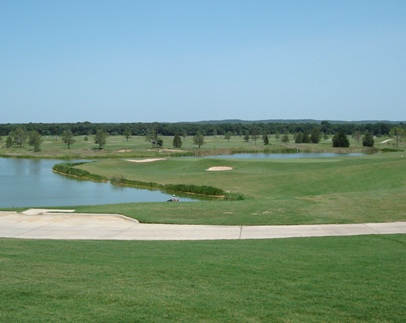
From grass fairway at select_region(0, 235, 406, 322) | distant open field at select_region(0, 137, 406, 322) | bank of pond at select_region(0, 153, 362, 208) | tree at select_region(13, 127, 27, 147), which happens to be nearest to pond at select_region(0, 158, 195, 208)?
bank of pond at select_region(0, 153, 362, 208)

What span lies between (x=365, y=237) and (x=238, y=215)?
595 cm

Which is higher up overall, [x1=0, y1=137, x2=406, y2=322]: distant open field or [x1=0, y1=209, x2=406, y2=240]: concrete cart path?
[x1=0, y1=137, x2=406, y2=322]: distant open field

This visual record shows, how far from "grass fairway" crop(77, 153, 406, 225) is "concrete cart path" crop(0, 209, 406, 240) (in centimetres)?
90

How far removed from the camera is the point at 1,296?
26.4 ft

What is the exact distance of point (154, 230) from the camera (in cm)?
1805

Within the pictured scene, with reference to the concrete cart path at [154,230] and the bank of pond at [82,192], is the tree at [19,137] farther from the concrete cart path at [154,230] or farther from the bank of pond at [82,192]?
the concrete cart path at [154,230]

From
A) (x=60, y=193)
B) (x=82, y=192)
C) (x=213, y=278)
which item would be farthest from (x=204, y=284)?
(x=82, y=192)

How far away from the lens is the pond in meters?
37.3

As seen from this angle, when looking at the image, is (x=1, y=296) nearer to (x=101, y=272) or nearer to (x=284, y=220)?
(x=101, y=272)

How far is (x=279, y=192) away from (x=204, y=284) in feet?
93.4

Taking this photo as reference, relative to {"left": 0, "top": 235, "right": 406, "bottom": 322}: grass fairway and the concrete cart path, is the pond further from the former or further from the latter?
{"left": 0, "top": 235, "right": 406, "bottom": 322}: grass fairway

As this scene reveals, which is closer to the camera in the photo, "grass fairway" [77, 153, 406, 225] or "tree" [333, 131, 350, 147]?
"grass fairway" [77, 153, 406, 225]

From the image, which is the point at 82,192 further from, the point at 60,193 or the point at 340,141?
the point at 340,141

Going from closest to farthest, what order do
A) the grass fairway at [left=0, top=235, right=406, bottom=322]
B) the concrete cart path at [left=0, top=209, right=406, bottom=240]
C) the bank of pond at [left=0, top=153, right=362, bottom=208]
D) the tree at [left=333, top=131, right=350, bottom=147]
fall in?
1. the grass fairway at [left=0, top=235, right=406, bottom=322]
2. the concrete cart path at [left=0, top=209, right=406, bottom=240]
3. the bank of pond at [left=0, top=153, right=362, bottom=208]
4. the tree at [left=333, top=131, right=350, bottom=147]
